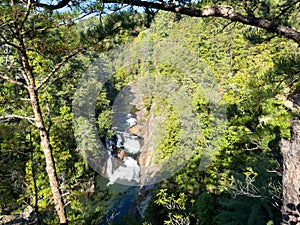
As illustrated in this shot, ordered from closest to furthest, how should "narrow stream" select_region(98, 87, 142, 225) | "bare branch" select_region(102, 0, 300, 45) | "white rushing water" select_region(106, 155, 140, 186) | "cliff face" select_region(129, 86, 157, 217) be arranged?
"bare branch" select_region(102, 0, 300, 45) → "cliff face" select_region(129, 86, 157, 217) → "narrow stream" select_region(98, 87, 142, 225) → "white rushing water" select_region(106, 155, 140, 186)

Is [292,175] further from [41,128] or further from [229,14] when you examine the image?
[41,128]

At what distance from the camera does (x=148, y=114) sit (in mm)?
23750

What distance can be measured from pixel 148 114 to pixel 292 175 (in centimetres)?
2161

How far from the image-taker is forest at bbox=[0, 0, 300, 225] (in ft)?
7.72

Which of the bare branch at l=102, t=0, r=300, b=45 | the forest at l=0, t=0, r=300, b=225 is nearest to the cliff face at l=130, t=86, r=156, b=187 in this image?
the forest at l=0, t=0, r=300, b=225

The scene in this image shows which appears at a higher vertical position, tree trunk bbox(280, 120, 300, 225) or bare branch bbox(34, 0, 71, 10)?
bare branch bbox(34, 0, 71, 10)

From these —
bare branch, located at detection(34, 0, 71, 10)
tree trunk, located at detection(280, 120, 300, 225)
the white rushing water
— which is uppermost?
bare branch, located at detection(34, 0, 71, 10)

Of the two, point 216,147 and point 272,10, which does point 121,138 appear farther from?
point 272,10

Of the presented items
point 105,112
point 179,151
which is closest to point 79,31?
point 179,151

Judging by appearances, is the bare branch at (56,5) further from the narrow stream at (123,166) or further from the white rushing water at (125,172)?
the white rushing water at (125,172)

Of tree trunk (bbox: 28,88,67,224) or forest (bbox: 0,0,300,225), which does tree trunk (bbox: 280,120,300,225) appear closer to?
forest (bbox: 0,0,300,225)

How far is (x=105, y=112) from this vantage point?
1862cm

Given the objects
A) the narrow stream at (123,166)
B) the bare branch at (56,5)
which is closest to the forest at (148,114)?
the bare branch at (56,5)

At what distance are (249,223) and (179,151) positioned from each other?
7.37 m
